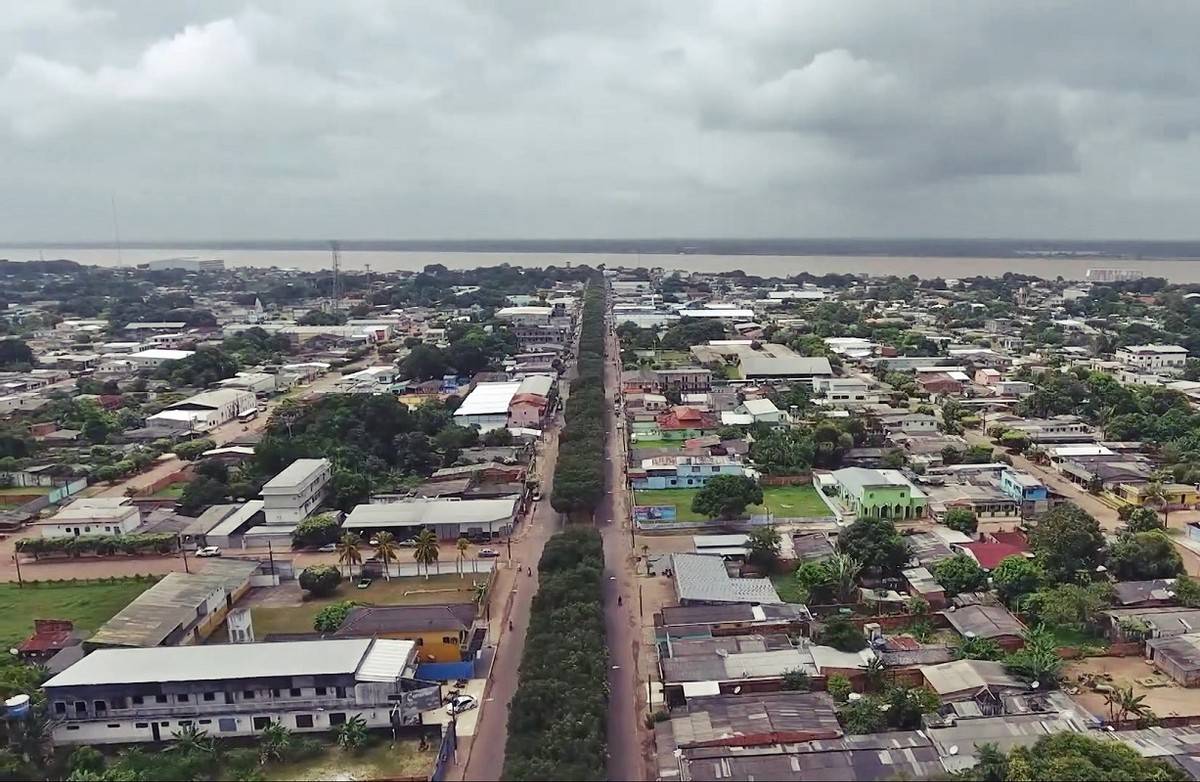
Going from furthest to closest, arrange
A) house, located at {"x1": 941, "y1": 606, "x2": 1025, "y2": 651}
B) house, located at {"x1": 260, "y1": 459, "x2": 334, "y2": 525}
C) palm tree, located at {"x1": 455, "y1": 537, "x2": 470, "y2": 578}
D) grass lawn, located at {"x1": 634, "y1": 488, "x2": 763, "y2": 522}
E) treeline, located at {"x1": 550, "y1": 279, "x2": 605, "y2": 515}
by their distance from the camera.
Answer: grass lawn, located at {"x1": 634, "y1": 488, "x2": 763, "y2": 522}
house, located at {"x1": 260, "y1": 459, "x2": 334, "y2": 525}
treeline, located at {"x1": 550, "y1": 279, "x2": 605, "y2": 515}
palm tree, located at {"x1": 455, "y1": 537, "x2": 470, "y2": 578}
house, located at {"x1": 941, "y1": 606, "x2": 1025, "y2": 651}

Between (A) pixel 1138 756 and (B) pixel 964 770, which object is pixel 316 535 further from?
(A) pixel 1138 756

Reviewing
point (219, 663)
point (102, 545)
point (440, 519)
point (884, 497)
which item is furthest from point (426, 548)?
point (884, 497)

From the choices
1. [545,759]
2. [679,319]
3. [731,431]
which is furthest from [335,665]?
[679,319]

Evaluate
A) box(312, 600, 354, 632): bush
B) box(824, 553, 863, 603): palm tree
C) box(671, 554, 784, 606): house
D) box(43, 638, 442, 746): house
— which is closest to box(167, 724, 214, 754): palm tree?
box(43, 638, 442, 746): house

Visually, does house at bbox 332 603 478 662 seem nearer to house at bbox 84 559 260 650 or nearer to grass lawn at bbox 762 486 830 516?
house at bbox 84 559 260 650

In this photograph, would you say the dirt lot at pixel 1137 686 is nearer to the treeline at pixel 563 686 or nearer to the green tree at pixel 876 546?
the green tree at pixel 876 546

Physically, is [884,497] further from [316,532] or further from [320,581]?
[316,532]
